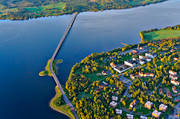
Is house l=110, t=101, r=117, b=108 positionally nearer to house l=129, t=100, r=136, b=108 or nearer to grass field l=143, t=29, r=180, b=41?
house l=129, t=100, r=136, b=108

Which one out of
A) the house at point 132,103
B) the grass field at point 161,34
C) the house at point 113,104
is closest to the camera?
the house at point 132,103

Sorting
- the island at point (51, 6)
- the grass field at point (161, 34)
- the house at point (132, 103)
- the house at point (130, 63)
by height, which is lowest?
the house at point (132, 103)

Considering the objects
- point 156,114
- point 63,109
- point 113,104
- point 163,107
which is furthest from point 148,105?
point 63,109

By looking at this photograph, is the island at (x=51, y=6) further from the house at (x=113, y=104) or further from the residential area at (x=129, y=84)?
the house at (x=113, y=104)

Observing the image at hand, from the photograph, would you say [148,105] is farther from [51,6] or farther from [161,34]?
[51,6]

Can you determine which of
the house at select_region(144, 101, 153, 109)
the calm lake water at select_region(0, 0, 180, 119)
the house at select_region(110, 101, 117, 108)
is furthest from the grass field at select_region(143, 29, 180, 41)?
the house at select_region(110, 101, 117, 108)

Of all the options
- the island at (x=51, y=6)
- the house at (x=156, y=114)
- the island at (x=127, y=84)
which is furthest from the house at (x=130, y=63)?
the island at (x=51, y=6)

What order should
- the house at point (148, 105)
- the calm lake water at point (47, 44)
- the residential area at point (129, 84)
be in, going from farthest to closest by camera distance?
the calm lake water at point (47, 44) → the house at point (148, 105) → the residential area at point (129, 84)
